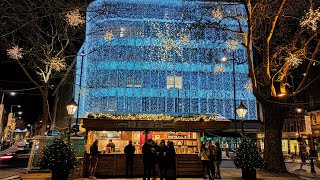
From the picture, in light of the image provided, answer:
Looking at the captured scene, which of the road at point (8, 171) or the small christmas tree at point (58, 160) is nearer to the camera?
the small christmas tree at point (58, 160)

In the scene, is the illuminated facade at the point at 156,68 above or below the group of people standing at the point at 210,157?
above

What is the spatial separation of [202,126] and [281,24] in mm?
8336

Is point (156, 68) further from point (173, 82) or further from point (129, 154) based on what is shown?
point (129, 154)

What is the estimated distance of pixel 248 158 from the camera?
1470cm

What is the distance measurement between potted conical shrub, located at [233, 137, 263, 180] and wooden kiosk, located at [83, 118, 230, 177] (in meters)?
1.69

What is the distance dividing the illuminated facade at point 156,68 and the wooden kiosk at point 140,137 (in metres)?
24.5

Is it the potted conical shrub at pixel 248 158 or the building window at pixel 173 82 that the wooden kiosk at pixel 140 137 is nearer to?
the potted conical shrub at pixel 248 158

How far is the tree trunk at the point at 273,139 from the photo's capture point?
17.2 m

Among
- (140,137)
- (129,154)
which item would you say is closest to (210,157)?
(129,154)

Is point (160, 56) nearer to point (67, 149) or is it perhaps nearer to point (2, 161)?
point (2, 161)

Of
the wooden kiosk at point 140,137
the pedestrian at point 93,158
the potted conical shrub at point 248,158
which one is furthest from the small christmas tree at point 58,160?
the potted conical shrub at point 248,158

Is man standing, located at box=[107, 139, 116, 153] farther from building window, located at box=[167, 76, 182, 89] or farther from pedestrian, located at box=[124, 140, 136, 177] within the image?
building window, located at box=[167, 76, 182, 89]

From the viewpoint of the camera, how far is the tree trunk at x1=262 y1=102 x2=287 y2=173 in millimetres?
17234

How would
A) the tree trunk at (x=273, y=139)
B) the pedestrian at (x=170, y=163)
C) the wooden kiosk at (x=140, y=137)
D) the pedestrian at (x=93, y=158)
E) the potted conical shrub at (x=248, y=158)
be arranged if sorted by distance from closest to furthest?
the pedestrian at (x=170, y=163) < the pedestrian at (x=93, y=158) < the potted conical shrub at (x=248, y=158) < the wooden kiosk at (x=140, y=137) < the tree trunk at (x=273, y=139)
